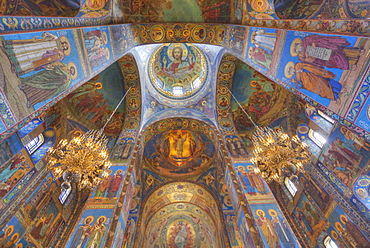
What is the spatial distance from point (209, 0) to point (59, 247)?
12.8 m

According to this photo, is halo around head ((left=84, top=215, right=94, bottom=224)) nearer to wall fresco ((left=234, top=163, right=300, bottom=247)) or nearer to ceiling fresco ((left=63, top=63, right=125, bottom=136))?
ceiling fresco ((left=63, top=63, right=125, bottom=136))

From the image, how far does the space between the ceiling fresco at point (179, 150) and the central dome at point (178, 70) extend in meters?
2.35

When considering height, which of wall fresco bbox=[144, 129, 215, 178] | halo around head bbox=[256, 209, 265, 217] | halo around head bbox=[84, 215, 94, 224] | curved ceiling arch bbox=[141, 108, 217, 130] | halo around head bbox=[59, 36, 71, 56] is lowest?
wall fresco bbox=[144, 129, 215, 178]

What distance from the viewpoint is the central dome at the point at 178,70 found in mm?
13055

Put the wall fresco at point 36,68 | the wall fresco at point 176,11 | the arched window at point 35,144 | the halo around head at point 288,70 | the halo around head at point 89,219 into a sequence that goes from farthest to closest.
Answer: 1. the wall fresco at point 176,11
2. the arched window at point 35,144
3. the halo around head at point 89,219
4. the halo around head at point 288,70
5. the wall fresco at point 36,68

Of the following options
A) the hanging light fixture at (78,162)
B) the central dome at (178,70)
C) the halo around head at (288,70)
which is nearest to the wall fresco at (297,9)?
the halo around head at (288,70)

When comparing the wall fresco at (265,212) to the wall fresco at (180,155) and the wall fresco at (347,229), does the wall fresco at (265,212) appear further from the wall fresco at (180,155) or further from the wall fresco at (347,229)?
the wall fresco at (180,155)

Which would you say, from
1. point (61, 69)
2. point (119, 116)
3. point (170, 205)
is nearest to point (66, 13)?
Answer: point (61, 69)

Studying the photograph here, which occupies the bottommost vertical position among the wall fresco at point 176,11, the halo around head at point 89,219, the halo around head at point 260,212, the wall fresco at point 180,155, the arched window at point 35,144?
the wall fresco at point 180,155

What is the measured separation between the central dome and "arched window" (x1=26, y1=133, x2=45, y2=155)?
734 cm

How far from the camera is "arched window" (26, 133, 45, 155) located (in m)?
7.70

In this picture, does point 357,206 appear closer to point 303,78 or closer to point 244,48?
point 303,78

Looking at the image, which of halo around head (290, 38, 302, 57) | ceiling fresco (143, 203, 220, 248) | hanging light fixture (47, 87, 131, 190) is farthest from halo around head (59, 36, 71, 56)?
ceiling fresco (143, 203, 220, 248)

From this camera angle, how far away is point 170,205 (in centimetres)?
1310
